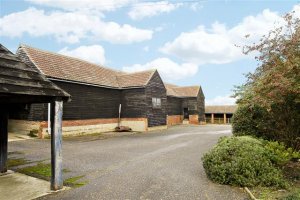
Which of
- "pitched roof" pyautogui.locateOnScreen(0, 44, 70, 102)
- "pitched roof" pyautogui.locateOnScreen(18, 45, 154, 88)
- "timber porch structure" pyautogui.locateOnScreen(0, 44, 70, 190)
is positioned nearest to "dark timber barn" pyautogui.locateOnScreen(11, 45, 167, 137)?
"pitched roof" pyautogui.locateOnScreen(18, 45, 154, 88)

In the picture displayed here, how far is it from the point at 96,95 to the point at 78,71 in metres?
2.74

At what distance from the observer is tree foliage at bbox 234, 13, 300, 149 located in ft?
28.2

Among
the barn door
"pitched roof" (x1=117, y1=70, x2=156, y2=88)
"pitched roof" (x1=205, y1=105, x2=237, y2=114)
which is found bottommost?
the barn door

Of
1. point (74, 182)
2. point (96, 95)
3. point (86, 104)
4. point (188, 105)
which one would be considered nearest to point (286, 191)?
point (74, 182)

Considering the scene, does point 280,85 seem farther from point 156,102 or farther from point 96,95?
point 156,102

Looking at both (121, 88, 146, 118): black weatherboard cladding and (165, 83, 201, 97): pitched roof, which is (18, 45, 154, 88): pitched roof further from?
(165, 83, 201, 97): pitched roof

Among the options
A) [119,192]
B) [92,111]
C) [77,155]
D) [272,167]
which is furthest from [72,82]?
Answer: [272,167]

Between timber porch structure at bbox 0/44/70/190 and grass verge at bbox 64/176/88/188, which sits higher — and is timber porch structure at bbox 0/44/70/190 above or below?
above

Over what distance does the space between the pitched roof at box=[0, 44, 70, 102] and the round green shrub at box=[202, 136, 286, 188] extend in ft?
17.2

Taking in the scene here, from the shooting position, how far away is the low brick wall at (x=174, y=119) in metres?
39.6

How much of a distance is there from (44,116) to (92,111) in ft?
16.7

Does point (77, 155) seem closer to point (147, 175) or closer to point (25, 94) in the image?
point (147, 175)

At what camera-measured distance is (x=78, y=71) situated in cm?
2394

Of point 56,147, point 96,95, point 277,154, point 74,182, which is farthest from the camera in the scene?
point 96,95
